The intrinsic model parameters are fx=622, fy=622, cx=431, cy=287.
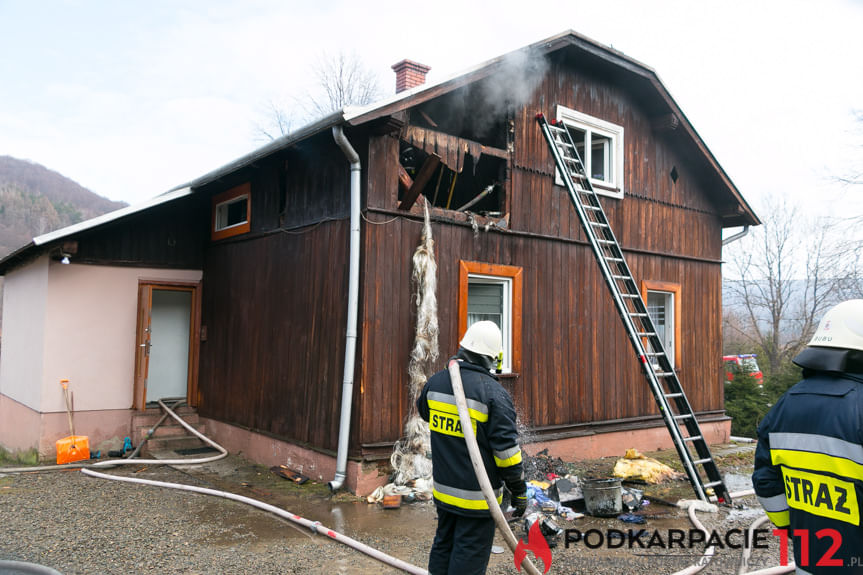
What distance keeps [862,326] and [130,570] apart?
518 cm

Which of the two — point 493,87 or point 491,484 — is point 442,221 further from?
point 491,484

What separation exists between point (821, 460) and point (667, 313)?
8.77 metres

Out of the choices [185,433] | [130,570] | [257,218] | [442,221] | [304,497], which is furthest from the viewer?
[185,433]

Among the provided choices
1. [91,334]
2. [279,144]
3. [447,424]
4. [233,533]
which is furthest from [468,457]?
[91,334]

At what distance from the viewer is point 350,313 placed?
23.5ft

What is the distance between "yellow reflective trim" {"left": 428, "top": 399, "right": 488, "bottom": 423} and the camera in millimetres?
3693

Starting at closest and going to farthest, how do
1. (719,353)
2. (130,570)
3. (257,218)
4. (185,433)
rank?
(130,570) < (257,218) < (185,433) < (719,353)

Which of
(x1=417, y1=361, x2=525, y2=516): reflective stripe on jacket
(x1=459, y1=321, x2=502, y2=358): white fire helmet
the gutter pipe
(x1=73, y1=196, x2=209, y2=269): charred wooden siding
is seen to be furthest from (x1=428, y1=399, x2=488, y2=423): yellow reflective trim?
the gutter pipe

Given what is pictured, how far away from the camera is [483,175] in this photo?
9.88 m

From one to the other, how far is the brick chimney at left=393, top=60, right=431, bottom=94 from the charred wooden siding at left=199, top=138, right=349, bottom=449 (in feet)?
8.32

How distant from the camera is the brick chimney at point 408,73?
10.2 metres

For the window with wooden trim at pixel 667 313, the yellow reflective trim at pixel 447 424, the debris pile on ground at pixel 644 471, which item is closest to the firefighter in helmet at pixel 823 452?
the yellow reflective trim at pixel 447 424

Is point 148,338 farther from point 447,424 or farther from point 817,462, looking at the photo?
point 817,462

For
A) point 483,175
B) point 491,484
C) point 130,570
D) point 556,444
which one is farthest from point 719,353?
point 130,570
